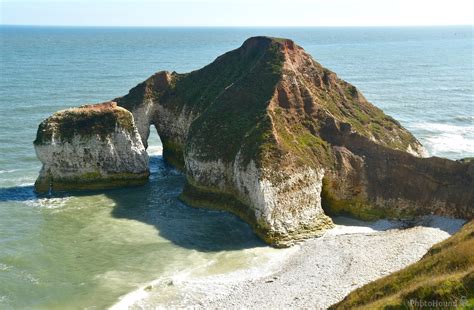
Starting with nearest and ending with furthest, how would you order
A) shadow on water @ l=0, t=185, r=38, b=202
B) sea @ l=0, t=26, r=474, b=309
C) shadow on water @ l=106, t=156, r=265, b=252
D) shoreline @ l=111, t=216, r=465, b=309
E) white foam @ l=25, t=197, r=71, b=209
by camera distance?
shoreline @ l=111, t=216, r=465, b=309
sea @ l=0, t=26, r=474, b=309
shadow on water @ l=106, t=156, r=265, b=252
white foam @ l=25, t=197, r=71, b=209
shadow on water @ l=0, t=185, r=38, b=202

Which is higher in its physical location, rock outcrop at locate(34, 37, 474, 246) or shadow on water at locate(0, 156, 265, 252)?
rock outcrop at locate(34, 37, 474, 246)

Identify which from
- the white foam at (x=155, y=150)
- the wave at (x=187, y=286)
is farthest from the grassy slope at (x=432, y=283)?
the white foam at (x=155, y=150)

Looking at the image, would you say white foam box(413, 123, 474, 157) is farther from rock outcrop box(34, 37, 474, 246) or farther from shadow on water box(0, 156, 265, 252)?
shadow on water box(0, 156, 265, 252)

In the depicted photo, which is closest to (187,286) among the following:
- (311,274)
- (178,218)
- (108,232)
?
(311,274)

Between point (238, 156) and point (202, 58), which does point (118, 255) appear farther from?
point (202, 58)

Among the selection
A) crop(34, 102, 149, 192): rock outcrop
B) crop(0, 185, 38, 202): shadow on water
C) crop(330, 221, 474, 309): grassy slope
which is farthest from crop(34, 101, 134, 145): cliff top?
crop(330, 221, 474, 309): grassy slope

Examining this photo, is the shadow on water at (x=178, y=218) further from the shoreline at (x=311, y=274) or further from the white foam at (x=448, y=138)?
the white foam at (x=448, y=138)
